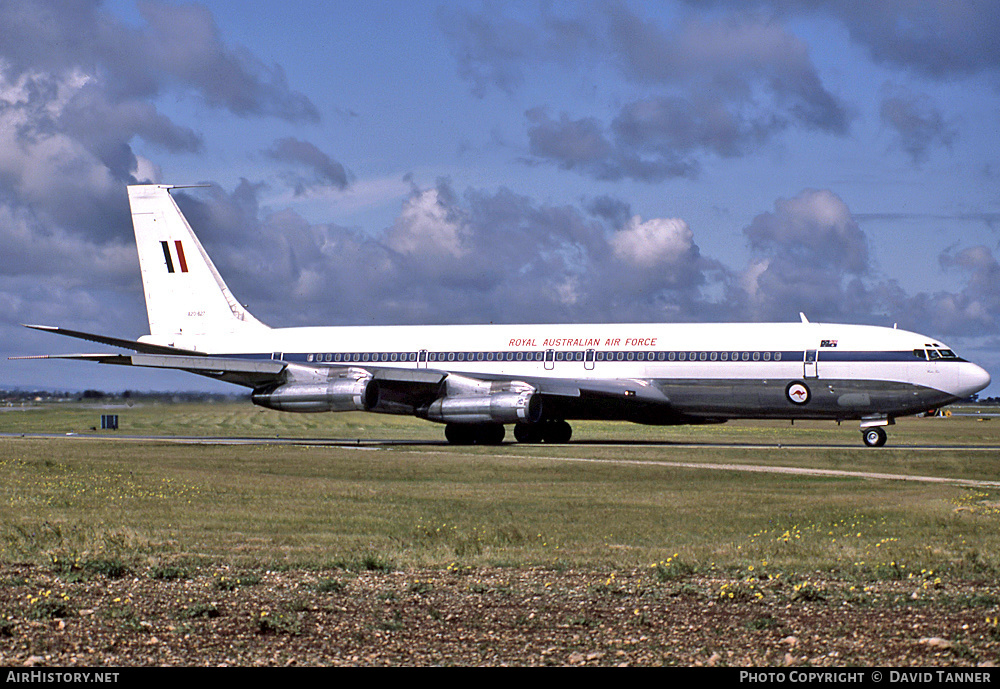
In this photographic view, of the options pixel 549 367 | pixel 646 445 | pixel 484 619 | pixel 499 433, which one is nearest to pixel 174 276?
pixel 499 433

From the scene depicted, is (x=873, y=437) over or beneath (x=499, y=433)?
over

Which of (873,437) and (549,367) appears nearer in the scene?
(873,437)

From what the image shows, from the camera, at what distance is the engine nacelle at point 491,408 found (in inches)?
1574

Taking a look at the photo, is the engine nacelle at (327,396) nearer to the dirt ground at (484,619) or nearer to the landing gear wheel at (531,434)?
the landing gear wheel at (531,434)

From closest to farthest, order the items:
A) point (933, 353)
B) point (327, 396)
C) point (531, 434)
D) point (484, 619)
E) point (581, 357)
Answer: point (484, 619) → point (933, 353) → point (327, 396) → point (581, 357) → point (531, 434)

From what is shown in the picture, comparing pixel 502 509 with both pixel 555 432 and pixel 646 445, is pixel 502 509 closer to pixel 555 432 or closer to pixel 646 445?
pixel 646 445

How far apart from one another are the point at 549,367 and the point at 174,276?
18089 millimetres

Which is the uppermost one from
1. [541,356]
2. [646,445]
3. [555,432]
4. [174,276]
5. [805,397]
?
[174,276]

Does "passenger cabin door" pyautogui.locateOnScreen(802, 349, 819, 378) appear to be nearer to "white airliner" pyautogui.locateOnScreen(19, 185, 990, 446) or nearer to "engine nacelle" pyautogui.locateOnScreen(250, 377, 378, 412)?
"white airliner" pyautogui.locateOnScreen(19, 185, 990, 446)

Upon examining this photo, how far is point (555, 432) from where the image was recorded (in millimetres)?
45594

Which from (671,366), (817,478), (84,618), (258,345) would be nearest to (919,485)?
(817,478)

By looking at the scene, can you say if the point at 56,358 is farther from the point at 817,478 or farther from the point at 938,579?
the point at 938,579

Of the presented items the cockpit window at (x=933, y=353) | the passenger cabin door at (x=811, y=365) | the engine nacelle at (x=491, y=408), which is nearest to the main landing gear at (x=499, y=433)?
the engine nacelle at (x=491, y=408)
